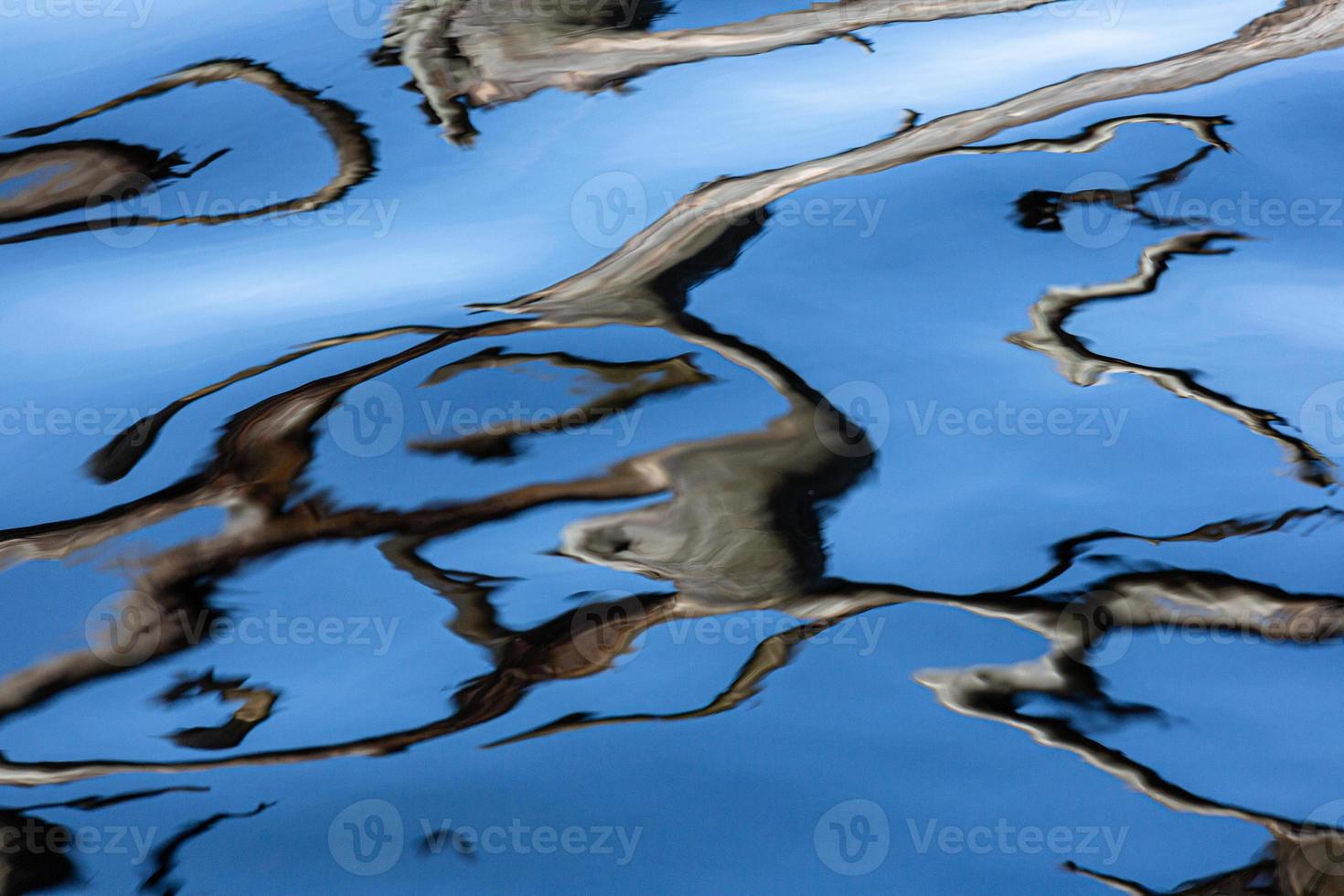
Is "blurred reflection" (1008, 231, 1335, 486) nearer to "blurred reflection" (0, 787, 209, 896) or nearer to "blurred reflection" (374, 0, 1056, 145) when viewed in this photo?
"blurred reflection" (374, 0, 1056, 145)

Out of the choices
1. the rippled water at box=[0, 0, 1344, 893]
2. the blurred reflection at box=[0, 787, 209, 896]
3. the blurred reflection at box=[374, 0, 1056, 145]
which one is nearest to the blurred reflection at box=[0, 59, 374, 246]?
the rippled water at box=[0, 0, 1344, 893]

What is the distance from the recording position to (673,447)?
101cm

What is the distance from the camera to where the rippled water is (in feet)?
2.47

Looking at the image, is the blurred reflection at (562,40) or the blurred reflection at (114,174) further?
the blurred reflection at (562,40)

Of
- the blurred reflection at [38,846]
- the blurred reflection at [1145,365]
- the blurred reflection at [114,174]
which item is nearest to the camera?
the blurred reflection at [38,846]

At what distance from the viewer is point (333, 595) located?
899 millimetres

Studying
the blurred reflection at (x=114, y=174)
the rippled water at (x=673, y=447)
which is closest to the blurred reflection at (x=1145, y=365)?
the rippled water at (x=673, y=447)

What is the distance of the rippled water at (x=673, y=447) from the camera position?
753 mm

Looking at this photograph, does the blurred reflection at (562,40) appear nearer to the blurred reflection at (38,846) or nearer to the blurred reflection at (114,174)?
the blurred reflection at (114,174)

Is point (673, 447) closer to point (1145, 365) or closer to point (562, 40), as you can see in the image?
point (1145, 365)

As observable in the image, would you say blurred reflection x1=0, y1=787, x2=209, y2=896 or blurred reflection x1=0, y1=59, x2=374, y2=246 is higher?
blurred reflection x1=0, y1=59, x2=374, y2=246

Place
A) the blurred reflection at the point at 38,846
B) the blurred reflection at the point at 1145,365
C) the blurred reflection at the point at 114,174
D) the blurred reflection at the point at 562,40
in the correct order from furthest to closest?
the blurred reflection at the point at 562,40, the blurred reflection at the point at 114,174, the blurred reflection at the point at 1145,365, the blurred reflection at the point at 38,846

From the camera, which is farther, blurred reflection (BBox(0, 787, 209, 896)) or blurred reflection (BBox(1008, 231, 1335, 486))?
blurred reflection (BBox(1008, 231, 1335, 486))

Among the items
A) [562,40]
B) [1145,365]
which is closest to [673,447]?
[1145,365]
